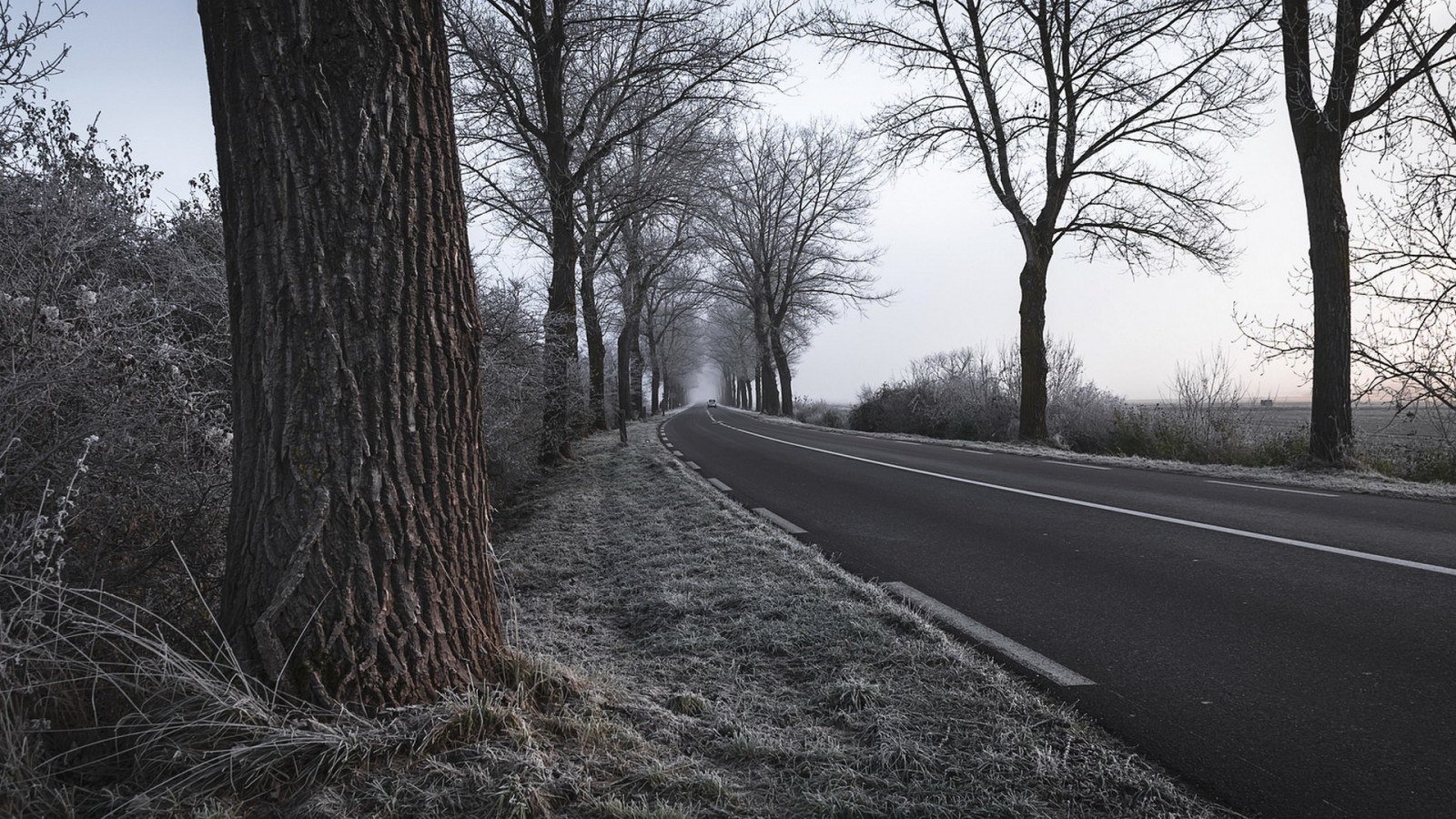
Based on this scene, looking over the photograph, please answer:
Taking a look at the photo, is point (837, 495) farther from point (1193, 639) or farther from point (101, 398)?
point (101, 398)

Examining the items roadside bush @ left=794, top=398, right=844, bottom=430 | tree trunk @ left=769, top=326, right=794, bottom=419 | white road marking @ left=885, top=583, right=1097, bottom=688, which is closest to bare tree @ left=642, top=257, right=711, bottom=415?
tree trunk @ left=769, top=326, right=794, bottom=419

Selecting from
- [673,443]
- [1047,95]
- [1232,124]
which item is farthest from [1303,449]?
[673,443]

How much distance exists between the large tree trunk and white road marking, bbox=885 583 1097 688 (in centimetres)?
240

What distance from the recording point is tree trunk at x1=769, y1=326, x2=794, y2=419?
3409cm

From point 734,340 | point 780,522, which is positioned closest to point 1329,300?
point 780,522

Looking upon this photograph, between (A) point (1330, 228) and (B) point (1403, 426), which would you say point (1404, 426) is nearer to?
(B) point (1403, 426)

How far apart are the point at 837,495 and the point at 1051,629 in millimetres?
4600

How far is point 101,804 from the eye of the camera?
1866 millimetres

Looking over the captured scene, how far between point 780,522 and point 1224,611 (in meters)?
3.63

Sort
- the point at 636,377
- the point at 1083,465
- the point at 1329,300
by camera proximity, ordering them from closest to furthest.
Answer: the point at 1329,300 → the point at 1083,465 → the point at 636,377

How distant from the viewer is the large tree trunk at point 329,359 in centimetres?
237

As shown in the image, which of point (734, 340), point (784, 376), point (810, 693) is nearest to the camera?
point (810, 693)

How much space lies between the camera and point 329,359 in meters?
2.40

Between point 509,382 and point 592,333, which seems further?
point 592,333
